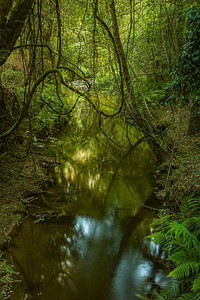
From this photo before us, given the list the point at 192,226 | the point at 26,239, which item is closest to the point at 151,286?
the point at 192,226

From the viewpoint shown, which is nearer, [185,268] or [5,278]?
[185,268]

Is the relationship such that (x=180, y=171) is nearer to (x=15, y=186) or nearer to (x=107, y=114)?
(x=107, y=114)

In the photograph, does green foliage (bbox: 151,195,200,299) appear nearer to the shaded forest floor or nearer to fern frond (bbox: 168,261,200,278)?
fern frond (bbox: 168,261,200,278)

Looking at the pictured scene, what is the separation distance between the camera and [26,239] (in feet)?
13.6

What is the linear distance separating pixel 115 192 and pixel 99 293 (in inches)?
119

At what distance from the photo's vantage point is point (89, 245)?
166 inches

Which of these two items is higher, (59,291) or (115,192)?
(115,192)

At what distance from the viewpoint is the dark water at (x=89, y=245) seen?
129 inches

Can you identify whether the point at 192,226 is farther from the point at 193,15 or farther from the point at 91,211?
the point at 193,15

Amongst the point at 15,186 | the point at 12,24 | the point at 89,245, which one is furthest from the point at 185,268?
the point at 12,24

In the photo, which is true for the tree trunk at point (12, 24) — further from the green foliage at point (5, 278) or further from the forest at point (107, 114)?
the green foliage at point (5, 278)

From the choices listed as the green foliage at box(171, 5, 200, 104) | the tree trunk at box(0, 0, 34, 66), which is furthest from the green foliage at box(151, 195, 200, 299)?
the tree trunk at box(0, 0, 34, 66)

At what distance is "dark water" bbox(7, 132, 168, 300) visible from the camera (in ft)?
10.7

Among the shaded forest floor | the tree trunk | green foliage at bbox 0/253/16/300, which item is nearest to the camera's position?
green foliage at bbox 0/253/16/300
